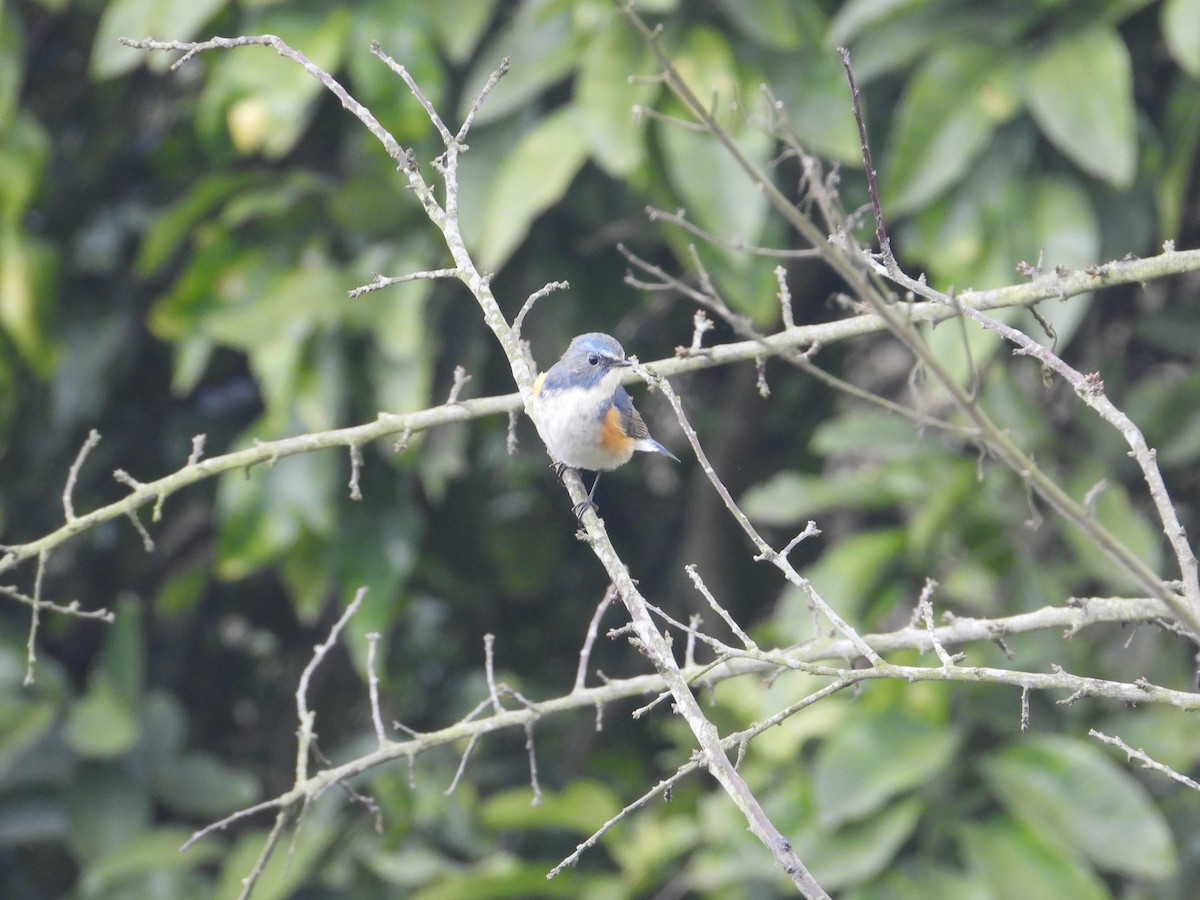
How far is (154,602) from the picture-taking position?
606cm

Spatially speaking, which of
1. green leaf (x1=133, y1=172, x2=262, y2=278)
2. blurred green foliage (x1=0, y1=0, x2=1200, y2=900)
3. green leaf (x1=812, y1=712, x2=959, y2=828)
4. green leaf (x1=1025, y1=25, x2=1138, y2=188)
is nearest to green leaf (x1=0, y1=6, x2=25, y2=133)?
blurred green foliage (x1=0, y1=0, x2=1200, y2=900)

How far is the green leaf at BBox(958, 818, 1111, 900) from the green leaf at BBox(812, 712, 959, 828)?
257 millimetres

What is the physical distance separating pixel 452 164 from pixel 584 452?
3.65ft

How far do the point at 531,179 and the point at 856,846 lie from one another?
7.68 ft

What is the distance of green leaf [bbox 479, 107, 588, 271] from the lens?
13.6 ft

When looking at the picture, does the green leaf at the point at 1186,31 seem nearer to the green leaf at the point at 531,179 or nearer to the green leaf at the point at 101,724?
the green leaf at the point at 531,179

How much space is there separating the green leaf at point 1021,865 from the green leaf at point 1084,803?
5 centimetres

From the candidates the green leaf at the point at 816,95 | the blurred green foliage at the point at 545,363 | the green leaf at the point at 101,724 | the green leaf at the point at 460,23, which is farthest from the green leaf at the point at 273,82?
the green leaf at the point at 101,724

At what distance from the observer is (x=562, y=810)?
4.83 metres

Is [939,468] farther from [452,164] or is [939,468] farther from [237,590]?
[237,590]

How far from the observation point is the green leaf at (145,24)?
4.41 metres

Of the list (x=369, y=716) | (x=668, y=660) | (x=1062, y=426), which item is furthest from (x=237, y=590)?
(x=668, y=660)

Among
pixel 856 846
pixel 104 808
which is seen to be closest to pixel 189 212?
pixel 104 808

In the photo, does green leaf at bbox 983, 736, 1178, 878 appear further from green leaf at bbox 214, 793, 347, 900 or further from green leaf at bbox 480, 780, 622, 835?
green leaf at bbox 214, 793, 347, 900
